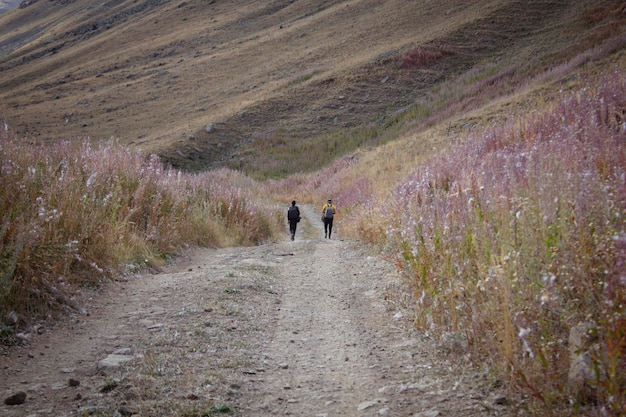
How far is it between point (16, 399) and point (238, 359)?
160 centimetres

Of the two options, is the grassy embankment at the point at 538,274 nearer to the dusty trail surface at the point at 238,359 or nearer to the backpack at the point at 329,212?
the dusty trail surface at the point at 238,359

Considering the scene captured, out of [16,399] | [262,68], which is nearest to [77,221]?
[16,399]

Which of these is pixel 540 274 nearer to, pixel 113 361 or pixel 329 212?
pixel 113 361

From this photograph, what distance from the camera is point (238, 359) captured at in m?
4.08

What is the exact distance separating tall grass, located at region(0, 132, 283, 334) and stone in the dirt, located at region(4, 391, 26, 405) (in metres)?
1.44

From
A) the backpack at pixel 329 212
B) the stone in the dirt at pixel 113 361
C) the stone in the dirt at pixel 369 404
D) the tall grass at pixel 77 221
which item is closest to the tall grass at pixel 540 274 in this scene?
the stone in the dirt at pixel 369 404

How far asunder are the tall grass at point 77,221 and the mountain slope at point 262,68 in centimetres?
2856

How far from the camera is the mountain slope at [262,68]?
45594mm

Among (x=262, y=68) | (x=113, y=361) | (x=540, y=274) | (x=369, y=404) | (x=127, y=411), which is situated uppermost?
(x=262, y=68)

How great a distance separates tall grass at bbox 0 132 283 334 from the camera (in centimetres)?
483

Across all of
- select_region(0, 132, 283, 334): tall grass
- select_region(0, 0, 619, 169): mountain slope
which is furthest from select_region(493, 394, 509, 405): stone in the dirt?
select_region(0, 0, 619, 169): mountain slope

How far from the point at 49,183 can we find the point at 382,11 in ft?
223

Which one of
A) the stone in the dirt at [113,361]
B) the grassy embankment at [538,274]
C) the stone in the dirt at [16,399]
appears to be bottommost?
the stone in the dirt at [16,399]

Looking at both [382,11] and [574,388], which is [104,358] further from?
[382,11]
